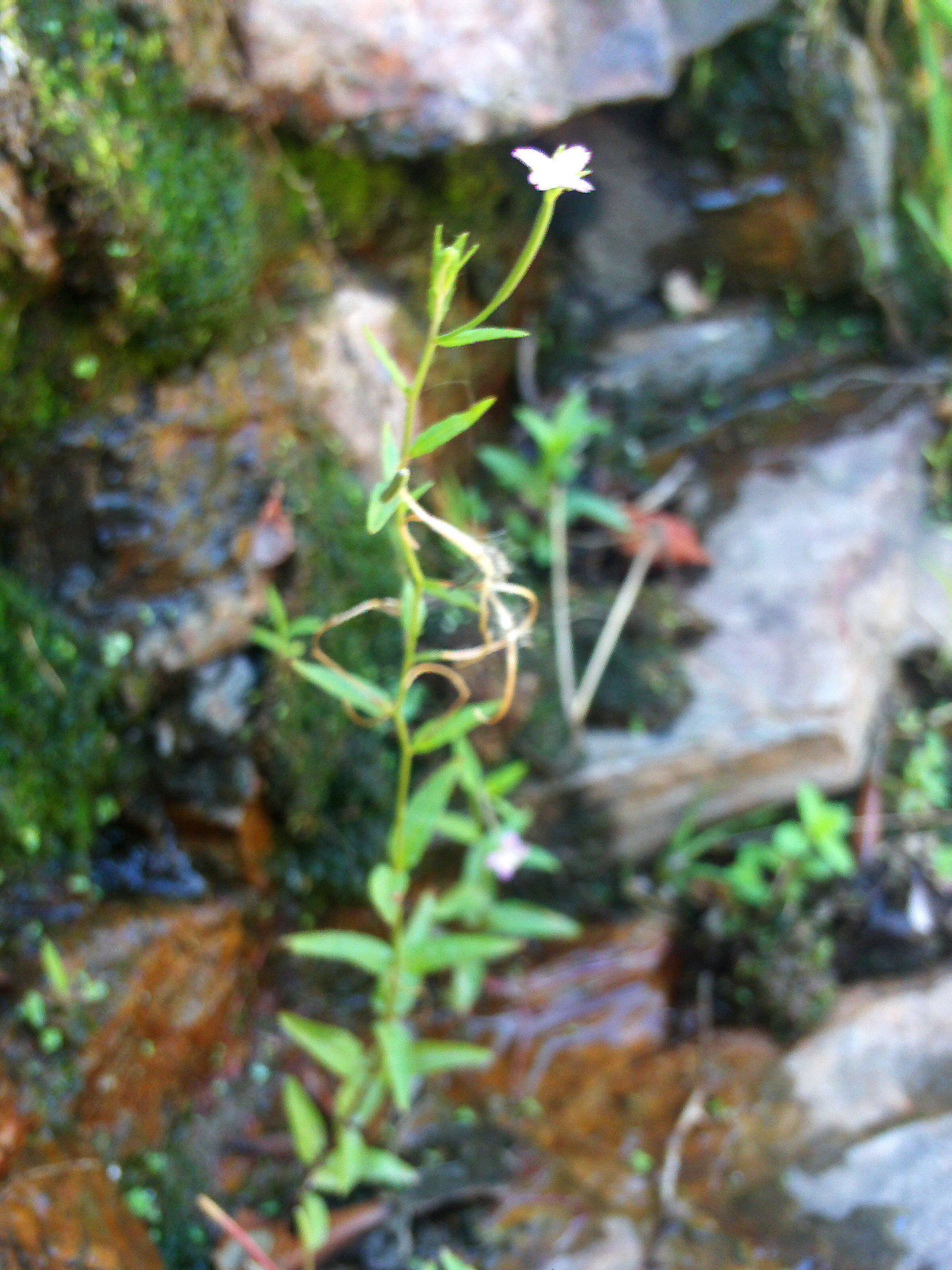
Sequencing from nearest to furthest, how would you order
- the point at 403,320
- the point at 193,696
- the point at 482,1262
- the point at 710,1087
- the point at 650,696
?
1. the point at 482,1262
2. the point at 193,696
3. the point at 710,1087
4. the point at 403,320
5. the point at 650,696

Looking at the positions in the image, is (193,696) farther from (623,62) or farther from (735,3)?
(735,3)

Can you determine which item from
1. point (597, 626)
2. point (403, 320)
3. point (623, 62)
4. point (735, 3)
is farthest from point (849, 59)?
point (597, 626)

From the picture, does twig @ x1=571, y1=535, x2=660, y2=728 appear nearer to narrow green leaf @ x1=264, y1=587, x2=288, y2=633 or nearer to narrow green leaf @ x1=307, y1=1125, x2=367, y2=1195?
narrow green leaf @ x1=264, y1=587, x2=288, y2=633

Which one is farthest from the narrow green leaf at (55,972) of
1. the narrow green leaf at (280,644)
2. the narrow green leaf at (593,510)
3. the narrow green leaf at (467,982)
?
the narrow green leaf at (593,510)

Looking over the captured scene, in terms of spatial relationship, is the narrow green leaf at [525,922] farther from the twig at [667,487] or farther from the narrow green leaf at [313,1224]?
the twig at [667,487]

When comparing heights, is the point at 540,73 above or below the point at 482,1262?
above

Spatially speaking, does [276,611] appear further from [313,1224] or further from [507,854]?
[313,1224]
